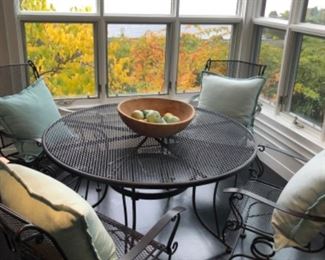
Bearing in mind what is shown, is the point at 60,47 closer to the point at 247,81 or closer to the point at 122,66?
the point at 122,66

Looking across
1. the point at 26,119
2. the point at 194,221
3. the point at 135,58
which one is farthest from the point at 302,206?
the point at 135,58

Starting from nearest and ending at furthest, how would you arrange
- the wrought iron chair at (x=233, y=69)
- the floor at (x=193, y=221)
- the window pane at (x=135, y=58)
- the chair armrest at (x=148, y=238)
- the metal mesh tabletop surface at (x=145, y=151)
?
the chair armrest at (x=148, y=238)
the metal mesh tabletop surface at (x=145, y=151)
the floor at (x=193, y=221)
the window pane at (x=135, y=58)
the wrought iron chair at (x=233, y=69)

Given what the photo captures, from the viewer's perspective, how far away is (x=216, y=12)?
323cm

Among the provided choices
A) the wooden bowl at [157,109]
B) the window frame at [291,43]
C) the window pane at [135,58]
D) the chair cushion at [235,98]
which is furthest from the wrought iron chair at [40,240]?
the window pane at [135,58]

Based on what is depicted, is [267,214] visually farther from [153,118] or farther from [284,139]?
[284,139]

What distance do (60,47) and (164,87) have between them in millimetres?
999

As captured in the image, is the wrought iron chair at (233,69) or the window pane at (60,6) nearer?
the window pane at (60,6)

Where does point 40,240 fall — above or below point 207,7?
below

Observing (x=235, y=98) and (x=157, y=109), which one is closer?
(x=157, y=109)

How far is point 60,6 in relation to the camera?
274 centimetres

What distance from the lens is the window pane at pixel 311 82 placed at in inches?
102

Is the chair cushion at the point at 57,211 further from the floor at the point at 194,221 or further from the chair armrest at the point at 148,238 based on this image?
the floor at the point at 194,221

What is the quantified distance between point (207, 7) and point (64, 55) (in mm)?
1363

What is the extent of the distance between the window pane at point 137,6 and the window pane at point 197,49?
27 cm
